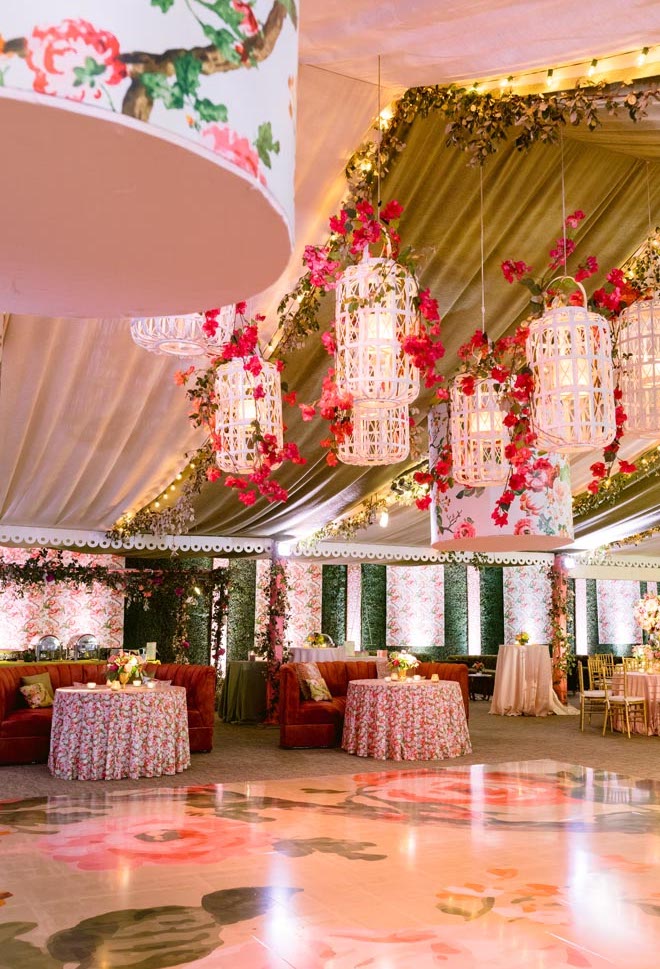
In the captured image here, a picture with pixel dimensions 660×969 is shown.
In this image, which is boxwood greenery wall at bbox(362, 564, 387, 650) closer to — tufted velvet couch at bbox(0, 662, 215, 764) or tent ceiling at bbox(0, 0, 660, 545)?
tufted velvet couch at bbox(0, 662, 215, 764)

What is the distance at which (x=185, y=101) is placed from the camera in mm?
861

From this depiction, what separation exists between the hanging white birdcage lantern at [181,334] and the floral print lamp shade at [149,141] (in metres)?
2.69

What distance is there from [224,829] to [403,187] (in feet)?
12.6

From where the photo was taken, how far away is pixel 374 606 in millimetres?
17516

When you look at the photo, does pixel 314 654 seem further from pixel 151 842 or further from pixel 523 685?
pixel 151 842

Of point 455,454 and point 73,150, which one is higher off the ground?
point 455,454

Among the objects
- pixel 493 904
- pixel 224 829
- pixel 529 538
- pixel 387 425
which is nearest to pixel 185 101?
pixel 493 904

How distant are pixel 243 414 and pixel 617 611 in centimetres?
1659

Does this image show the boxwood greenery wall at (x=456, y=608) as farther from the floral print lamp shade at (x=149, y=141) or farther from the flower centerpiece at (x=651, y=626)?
the floral print lamp shade at (x=149, y=141)

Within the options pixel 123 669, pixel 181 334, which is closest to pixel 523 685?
pixel 123 669

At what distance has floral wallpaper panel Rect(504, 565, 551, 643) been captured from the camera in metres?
18.3

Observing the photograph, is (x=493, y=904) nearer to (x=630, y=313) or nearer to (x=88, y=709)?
(x=630, y=313)

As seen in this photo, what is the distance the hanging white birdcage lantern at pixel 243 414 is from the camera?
15.2ft

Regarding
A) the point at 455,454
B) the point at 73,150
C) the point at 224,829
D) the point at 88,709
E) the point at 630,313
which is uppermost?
the point at 630,313
